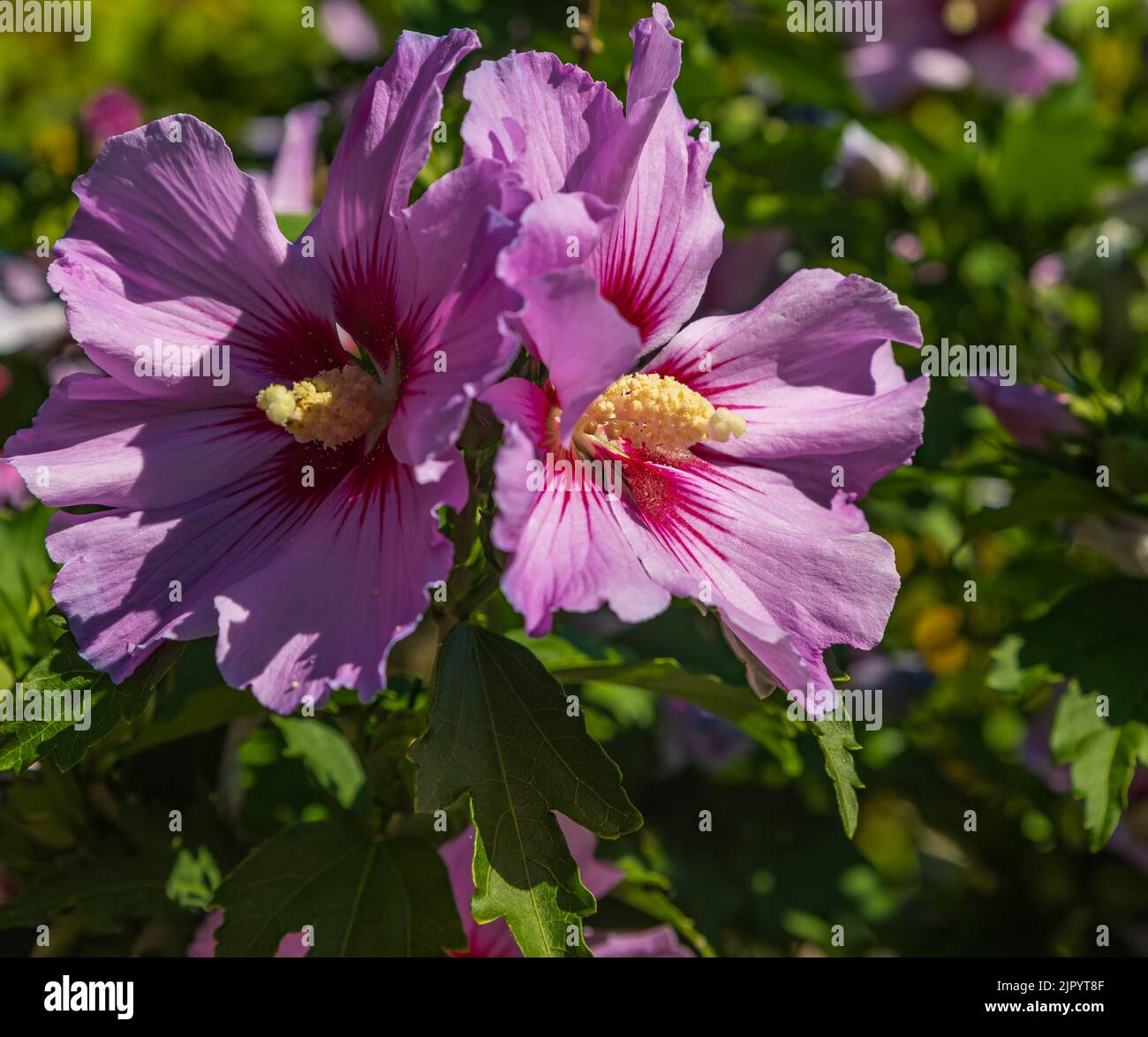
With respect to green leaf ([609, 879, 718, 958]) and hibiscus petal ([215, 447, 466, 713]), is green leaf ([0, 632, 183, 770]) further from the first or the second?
green leaf ([609, 879, 718, 958])

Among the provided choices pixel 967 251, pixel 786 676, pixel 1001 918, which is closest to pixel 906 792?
pixel 1001 918

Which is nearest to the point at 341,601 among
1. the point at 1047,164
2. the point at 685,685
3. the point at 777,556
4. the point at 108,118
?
the point at 777,556

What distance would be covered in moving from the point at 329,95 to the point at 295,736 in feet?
4.05

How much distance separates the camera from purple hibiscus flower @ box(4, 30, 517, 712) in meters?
1.03

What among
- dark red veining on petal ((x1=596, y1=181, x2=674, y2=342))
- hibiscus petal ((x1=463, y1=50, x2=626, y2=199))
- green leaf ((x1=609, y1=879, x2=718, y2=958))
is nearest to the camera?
hibiscus petal ((x1=463, y1=50, x2=626, y2=199))

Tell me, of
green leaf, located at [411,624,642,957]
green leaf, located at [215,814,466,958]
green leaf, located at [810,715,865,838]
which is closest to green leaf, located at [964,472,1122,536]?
green leaf, located at [810,715,865,838]

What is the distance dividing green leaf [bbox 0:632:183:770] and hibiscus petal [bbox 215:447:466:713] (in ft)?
0.45

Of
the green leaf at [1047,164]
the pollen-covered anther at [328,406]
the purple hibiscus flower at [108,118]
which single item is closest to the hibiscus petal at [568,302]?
the pollen-covered anther at [328,406]

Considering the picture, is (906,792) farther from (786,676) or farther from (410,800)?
(786,676)

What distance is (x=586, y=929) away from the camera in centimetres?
152

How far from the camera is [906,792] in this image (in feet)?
7.57

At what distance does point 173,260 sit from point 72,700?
44 cm
